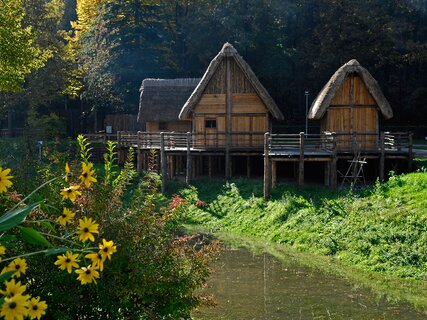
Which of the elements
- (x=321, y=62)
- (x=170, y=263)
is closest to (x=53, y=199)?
(x=170, y=263)

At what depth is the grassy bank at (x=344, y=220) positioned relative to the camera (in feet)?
52.2

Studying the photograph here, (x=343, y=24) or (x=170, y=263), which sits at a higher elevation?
(x=343, y=24)

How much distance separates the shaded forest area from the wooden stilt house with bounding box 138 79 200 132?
8250mm

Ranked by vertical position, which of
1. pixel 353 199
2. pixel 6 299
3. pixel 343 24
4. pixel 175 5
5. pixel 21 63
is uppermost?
pixel 175 5

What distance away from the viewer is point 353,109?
84.4 feet

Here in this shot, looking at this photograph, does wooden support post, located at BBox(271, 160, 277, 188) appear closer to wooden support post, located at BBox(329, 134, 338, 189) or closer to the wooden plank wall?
wooden support post, located at BBox(329, 134, 338, 189)

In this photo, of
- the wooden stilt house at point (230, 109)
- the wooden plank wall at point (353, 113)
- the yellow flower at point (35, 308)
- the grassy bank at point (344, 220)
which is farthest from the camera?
the wooden stilt house at point (230, 109)

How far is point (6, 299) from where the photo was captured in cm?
355

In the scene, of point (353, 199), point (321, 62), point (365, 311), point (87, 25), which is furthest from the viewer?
point (87, 25)

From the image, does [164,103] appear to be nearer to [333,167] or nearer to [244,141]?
[244,141]

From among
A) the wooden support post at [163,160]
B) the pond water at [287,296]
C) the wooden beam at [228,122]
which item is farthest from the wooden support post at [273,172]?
the pond water at [287,296]

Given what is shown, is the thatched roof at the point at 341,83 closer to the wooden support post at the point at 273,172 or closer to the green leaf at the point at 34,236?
the wooden support post at the point at 273,172

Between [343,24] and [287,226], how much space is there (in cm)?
2352

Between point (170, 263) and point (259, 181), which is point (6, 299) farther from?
point (259, 181)
